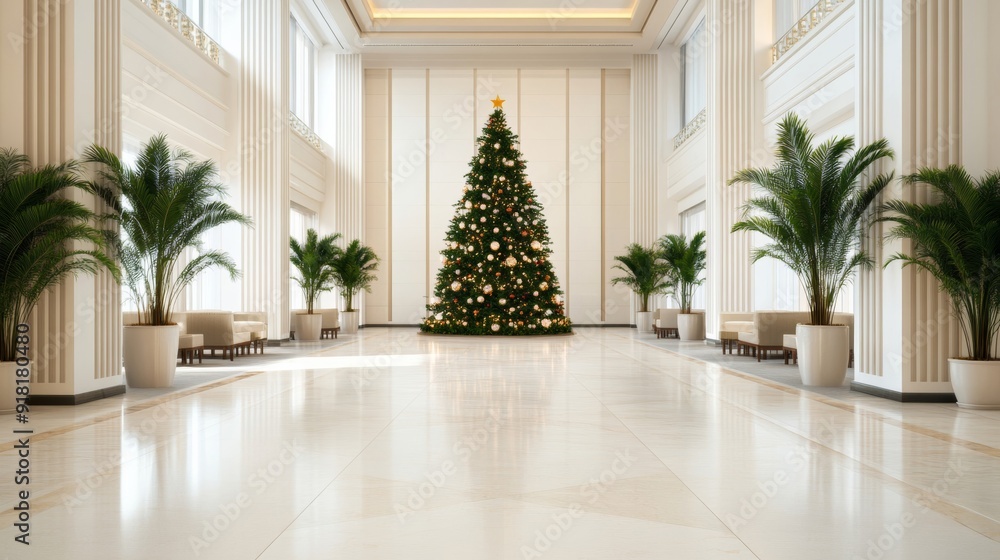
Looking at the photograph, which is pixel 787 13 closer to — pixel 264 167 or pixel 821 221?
pixel 821 221

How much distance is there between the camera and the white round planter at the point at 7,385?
686cm

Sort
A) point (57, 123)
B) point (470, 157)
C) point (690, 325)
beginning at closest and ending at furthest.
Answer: point (57, 123) → point (690, 325) → point (470, 157)

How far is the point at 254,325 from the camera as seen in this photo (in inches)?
540

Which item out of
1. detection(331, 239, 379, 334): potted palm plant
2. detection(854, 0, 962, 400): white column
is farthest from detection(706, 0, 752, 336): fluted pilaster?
detection(331, 239, 379, 334): potted palm plant

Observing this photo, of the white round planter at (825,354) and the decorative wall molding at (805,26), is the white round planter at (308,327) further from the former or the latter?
the decorative wall molding at (805,26)

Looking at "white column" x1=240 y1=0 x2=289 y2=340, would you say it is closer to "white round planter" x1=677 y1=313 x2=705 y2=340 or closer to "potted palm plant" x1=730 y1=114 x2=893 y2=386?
"white round planter" x1=677 y1=313 x2=705 y2=340

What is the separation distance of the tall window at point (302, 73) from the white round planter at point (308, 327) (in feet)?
22.4

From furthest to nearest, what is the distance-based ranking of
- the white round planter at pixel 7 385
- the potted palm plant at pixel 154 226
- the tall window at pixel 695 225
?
the tall window at pixel 695 225
the potted palm plant at pixel 154 226
the white round planter at pixel 7 385

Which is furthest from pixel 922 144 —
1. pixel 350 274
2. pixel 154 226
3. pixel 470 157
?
pixel 470 157

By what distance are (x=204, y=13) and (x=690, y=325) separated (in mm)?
13167

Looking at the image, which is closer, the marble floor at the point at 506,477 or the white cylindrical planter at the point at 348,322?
the marble floor at the point at 506,477

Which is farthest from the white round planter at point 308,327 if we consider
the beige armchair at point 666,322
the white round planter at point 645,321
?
the white round planter at point 645,321

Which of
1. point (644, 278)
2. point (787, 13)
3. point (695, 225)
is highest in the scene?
point (787, 13)

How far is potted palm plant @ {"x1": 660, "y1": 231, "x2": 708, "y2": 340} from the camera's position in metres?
18.3
